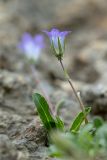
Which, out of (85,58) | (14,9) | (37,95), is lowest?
(37,95)

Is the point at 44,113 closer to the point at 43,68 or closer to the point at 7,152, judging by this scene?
the point at 7,152

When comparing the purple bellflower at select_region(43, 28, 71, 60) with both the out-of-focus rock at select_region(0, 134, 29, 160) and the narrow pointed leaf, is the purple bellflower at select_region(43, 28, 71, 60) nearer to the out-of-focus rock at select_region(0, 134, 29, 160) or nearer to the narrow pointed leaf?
the narrow pointed leaf

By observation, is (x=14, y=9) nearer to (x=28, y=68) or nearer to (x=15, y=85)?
(x=28, y=68)

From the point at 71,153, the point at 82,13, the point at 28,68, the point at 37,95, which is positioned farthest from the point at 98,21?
the point at 71,153

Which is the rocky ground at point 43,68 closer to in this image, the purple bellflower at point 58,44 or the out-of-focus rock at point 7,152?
the out-of-focus rock at point 7,152

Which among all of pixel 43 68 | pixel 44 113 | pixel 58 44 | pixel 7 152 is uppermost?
pixel 43 68

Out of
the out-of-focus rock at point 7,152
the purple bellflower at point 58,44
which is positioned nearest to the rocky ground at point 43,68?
the out-of-focus rock at point 7,152

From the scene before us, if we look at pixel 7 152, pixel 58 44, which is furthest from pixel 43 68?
pixel 7 152

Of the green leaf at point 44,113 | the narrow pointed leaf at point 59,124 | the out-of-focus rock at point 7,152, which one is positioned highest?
the green leaf at point 44,113
